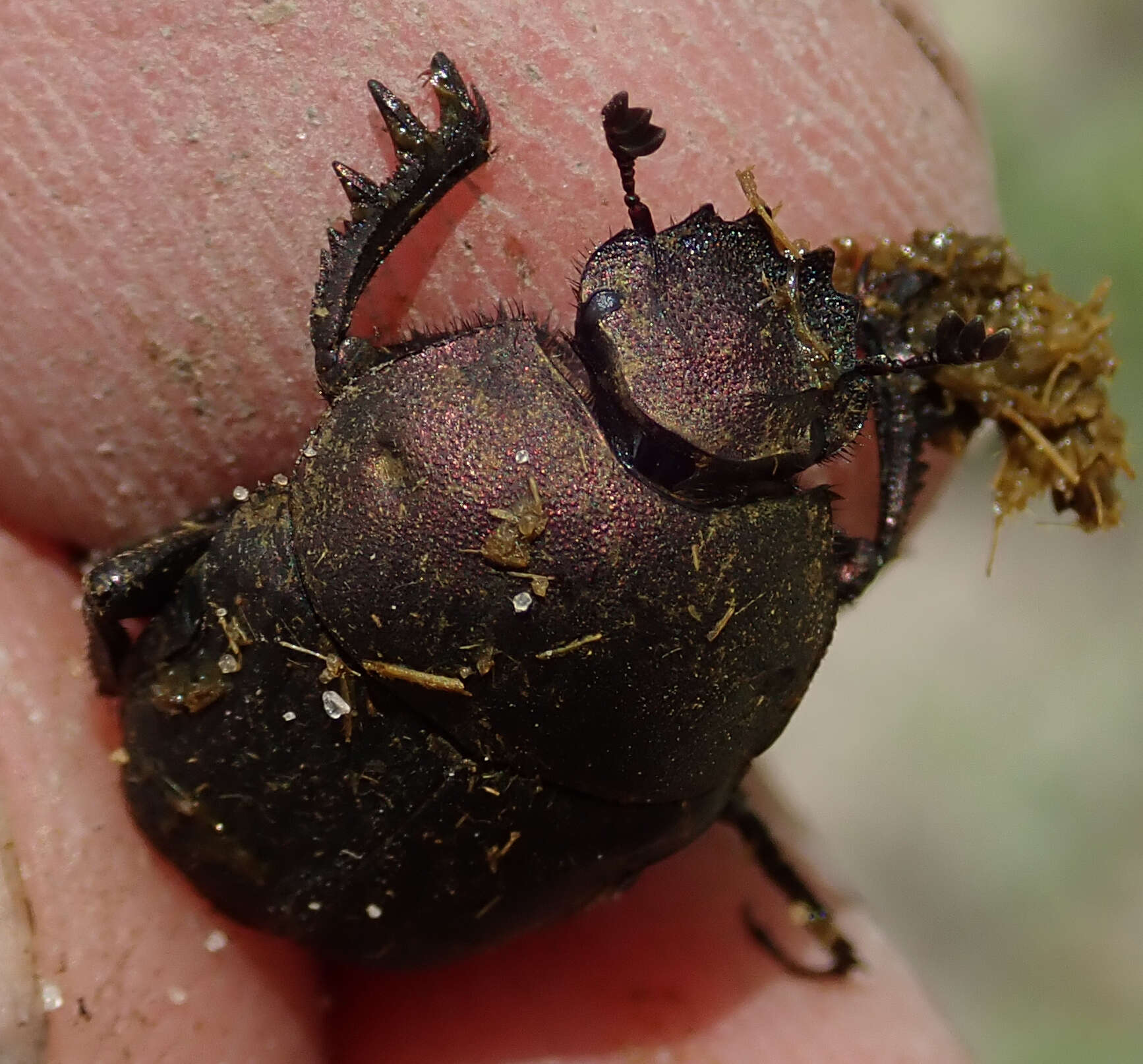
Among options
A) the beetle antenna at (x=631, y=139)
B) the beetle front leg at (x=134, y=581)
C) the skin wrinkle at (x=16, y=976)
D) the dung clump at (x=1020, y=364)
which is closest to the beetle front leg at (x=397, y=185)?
the beetle antenna at (x=631, y=139)

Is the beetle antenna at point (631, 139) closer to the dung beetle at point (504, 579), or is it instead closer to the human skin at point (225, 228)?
the dung beetle at point (504, 579)

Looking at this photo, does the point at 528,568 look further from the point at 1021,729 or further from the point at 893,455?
the point at 1021,729

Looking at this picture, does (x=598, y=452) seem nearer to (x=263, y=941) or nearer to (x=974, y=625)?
(x=263, y=941)

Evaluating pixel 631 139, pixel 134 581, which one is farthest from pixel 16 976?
pixel 631 139

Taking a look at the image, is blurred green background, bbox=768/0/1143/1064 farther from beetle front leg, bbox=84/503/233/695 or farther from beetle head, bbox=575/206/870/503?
beetle front leg, bbox=84/503/233/695

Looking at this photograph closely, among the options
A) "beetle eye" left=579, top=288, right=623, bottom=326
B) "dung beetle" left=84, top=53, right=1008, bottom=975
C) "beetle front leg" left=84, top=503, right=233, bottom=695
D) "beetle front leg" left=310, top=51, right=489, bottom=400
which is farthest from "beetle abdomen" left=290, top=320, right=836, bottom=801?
"beetle front leg" left=84, top=503, right=233, bottom=695

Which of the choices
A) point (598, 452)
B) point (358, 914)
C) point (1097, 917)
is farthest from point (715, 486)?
point (1097, 917)
